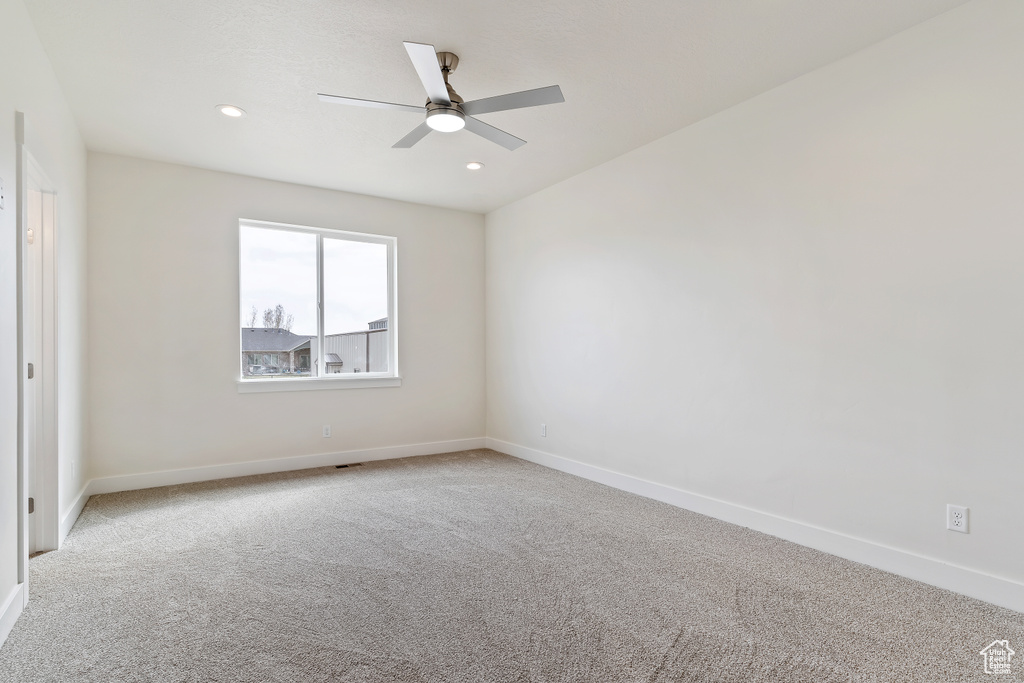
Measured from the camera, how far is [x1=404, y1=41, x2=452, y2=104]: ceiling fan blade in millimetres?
2240

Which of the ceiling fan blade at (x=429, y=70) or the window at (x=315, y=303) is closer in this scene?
A: the ceiling fan blade at (x=429, y=70)

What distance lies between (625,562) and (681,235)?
7.35 feet

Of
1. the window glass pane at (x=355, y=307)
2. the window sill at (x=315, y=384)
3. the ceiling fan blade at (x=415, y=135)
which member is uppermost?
the ceiling fan blade at (x=415, y=135)

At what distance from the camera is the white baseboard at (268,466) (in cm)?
410

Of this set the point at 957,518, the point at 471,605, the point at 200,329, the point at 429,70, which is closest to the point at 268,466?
the point at 200,329

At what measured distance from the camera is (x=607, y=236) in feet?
14.2

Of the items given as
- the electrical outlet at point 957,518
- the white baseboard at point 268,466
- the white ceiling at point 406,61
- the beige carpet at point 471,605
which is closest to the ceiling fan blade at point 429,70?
the white ceiling at point 406,61

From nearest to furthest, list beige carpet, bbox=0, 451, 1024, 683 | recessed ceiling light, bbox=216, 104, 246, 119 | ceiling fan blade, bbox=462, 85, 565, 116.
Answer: beige carpet, bbox=0, 451, 1024, 683, ceiling fan blade, bbox=462, 85, 565, 116, recessed ceiling light, bbox=216, 104, 246, 119

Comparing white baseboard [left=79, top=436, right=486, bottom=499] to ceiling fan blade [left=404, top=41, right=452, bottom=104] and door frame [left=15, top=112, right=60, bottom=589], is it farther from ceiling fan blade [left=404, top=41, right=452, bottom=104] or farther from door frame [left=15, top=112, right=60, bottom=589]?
ceiling fan blade [left=404, top=41, right=452, bottom=104]

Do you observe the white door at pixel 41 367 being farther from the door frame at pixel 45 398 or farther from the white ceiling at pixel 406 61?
the white ceiling at pixel 406 61

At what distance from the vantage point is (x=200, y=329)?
4.45m

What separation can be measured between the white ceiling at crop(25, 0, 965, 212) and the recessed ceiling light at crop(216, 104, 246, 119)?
7 cm

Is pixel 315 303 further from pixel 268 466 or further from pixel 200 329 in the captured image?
pixel 268 466

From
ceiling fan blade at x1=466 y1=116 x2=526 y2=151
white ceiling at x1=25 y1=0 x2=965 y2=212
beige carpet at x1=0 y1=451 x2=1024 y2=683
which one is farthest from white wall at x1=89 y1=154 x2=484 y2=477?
ceiling fan blade at x1=466 y1=116 x2=526 y2=151
